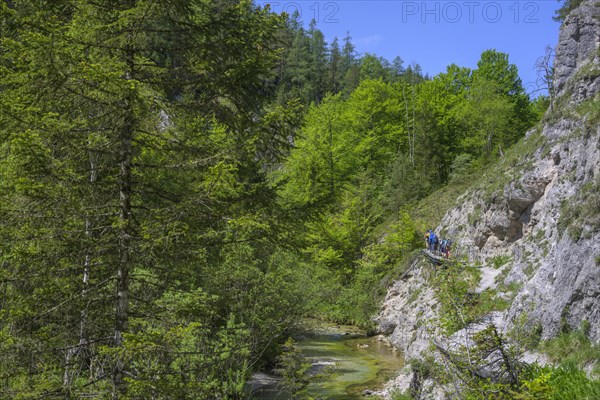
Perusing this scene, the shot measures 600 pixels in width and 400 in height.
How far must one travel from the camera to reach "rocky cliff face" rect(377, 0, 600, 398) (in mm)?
9859

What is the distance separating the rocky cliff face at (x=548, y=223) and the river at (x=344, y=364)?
1289 mm

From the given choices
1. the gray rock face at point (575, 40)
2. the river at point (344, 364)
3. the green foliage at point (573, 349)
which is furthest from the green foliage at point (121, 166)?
the gray rock face at point (575, 40)

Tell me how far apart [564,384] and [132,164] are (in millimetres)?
6566

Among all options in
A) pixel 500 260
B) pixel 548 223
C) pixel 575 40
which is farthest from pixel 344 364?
pixel 575 40

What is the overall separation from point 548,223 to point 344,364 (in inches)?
380

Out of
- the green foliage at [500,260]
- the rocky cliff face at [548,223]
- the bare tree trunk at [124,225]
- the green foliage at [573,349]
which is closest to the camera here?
the bare tree trunk at [124,225]

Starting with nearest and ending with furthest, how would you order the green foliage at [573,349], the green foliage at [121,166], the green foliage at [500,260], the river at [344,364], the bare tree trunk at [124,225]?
1. the green foliage at [121,166]
2. the bare tree trunk at [124,225]
3. the green foliage at [573,349]
4. the river at [344,364]
5. the green foliage at [500,260]

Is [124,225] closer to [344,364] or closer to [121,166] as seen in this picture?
[121,166]

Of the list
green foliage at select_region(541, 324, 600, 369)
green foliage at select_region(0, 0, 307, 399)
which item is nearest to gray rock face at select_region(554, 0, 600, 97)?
green foliage at select_region(541, 324, 600, 369)

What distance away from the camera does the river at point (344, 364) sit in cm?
1592

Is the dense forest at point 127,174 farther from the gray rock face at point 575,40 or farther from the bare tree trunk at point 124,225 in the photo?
the gray rock face at point 575,40

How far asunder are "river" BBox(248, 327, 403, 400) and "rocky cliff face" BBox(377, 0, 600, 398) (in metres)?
1.29

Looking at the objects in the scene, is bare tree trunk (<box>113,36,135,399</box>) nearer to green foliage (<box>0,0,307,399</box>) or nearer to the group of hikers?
green foliage (<box>0,0,307,399</box>)

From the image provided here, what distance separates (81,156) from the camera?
5.59 metres
